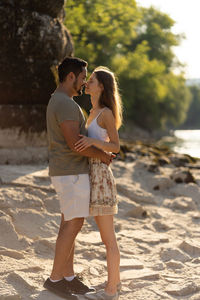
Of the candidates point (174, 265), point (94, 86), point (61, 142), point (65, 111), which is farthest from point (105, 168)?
point (174, 265)

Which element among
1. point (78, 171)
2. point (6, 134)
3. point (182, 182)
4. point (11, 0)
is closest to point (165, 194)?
point (182, 182)

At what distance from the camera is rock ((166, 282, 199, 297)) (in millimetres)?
3889

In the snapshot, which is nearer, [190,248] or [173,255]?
[173,255]

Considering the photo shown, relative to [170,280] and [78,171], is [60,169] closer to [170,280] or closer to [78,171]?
[78,171]

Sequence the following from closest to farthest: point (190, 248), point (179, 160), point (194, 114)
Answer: point (190, 248) → point (179, 160) → point (194, 114)

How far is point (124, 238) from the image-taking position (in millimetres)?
5406

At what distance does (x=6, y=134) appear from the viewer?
6883mm

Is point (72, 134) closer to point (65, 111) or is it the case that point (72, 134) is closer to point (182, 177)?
point (65, 111)

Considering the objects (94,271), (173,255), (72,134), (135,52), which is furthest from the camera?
(135,52)

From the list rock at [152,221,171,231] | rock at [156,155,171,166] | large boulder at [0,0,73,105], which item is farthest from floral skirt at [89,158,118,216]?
rock at [156,155,171,166]

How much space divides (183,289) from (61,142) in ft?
5.57

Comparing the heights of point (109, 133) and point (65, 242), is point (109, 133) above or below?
above

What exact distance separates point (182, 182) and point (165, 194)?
0.62 meters

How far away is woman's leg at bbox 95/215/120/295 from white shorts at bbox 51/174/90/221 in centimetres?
18
